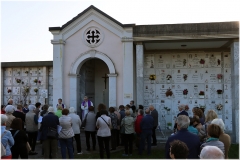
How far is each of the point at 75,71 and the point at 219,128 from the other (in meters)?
10.8

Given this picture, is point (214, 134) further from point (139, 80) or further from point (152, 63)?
point (152, 63)

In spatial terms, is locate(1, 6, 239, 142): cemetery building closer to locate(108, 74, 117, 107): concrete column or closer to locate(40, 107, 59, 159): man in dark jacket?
locate(108, 74, 117, 107): concrete column

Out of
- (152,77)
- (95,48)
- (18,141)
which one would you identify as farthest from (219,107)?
(18,141)

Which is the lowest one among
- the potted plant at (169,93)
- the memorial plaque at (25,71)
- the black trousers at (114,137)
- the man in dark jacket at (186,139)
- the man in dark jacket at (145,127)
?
the black trousers at (114,137)

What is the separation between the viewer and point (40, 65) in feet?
67.3

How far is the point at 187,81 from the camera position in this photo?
53.2ft

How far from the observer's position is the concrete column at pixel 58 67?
15.1 m

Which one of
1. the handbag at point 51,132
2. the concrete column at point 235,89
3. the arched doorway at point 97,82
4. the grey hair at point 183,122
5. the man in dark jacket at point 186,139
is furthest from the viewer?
the arched doorway at point 97,82

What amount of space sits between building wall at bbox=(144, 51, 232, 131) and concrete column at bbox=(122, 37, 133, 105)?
2226 millimetres

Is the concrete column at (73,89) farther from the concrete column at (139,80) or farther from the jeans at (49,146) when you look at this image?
the jeans at (49,146)

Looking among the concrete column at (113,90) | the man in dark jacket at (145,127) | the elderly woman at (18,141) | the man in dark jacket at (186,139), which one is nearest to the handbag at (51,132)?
the elderly woman at (18,141)

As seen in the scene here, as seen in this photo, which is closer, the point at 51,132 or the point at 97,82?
the point at 51,132

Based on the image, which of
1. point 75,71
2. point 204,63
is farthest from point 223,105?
point 75,71

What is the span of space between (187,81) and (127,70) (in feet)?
12.2
